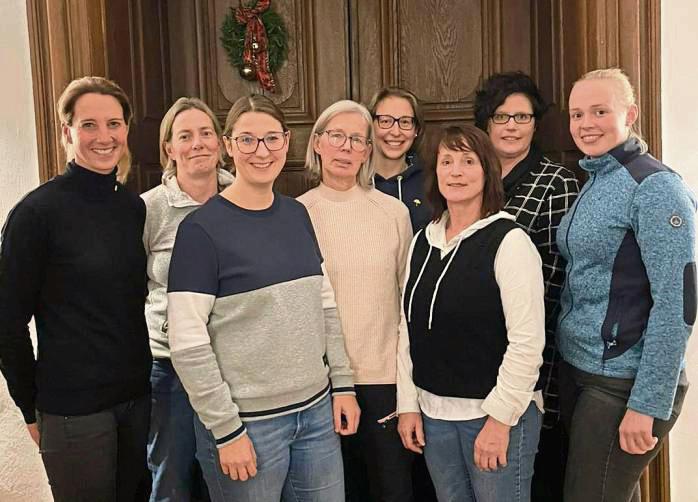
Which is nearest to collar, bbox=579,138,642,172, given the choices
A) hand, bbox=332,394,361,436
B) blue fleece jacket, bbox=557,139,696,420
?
blue fleece jacket, bbox=557,139,696,420

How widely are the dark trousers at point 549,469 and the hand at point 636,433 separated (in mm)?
710

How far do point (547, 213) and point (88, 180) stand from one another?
4.06 ft

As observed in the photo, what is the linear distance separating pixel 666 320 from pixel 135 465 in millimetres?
1293

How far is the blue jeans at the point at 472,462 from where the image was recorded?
5.02ft

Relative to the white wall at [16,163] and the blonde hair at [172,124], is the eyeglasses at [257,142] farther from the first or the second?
the white wall at [16,163]

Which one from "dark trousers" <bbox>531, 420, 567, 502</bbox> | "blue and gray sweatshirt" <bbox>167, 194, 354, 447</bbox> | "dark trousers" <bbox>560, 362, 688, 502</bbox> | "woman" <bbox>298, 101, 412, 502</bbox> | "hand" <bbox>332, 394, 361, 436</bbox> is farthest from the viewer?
"dark trousers" <bbox>531, 420, 567, 502</bbox>

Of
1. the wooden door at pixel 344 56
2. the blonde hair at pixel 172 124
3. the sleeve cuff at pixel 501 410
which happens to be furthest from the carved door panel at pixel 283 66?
the sleeve cuff at pixel 501 410

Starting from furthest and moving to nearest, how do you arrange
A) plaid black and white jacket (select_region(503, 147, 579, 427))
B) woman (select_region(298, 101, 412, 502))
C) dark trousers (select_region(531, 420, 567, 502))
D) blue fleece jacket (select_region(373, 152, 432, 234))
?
dark trousers (select_region(531, 420, 567, 502))
blue fleece jacket (select_region(373, 152, 432, 234))
plaid black and white jacket (select_region(503, 147, 579, 427))
woman (select_region(298, 101, 412, 502))

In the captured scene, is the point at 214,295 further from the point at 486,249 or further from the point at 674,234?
the point at 674,234

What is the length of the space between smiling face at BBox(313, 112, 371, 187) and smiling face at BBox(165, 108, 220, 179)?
0.31 m

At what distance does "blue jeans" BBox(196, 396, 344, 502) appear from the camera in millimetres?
1471

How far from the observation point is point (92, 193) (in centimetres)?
158

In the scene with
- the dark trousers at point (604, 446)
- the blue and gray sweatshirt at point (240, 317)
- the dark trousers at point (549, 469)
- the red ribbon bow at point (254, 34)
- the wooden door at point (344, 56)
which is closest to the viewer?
the blue and gray sweatshirt at point (240, 317)

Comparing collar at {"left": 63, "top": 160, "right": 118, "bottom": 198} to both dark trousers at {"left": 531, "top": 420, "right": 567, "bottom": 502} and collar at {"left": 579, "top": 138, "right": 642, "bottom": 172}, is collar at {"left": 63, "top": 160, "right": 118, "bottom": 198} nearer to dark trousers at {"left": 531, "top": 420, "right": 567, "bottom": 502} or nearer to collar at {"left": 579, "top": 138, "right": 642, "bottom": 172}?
collar at {"left": 579, "top": 138, "right": 642, "bottom": 172}
